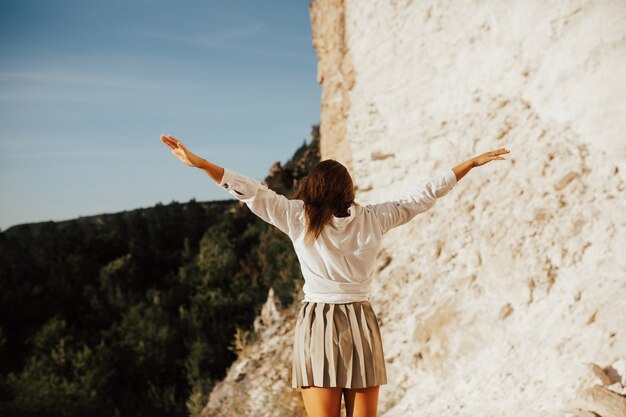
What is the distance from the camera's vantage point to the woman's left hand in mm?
2035

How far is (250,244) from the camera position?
12.8m

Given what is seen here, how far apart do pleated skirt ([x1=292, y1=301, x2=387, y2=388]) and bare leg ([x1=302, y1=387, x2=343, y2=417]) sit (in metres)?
0.03

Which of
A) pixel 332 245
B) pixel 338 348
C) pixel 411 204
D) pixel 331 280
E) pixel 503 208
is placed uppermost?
pixel 503 208

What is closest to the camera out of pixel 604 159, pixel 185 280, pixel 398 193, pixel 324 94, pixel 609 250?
pixel 609 250

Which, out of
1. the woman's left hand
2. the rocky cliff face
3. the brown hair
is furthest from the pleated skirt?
the rocky cliff face

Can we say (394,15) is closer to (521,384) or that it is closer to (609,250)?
(609,250)

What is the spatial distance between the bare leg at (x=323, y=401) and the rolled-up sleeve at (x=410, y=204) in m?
0.64

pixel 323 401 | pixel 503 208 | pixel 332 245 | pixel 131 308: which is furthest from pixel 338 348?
pixel 131 308

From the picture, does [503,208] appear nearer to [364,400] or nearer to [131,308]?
[364,400]

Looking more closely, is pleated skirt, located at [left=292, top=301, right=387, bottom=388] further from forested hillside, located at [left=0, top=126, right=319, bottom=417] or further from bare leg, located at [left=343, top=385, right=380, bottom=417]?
forested hillside, located at [left=0, top=126, right=319, bottom=417]

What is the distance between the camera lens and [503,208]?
17.1 ft

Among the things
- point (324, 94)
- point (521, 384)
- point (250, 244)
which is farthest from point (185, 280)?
point (521, 384)

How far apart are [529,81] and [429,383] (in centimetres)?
298

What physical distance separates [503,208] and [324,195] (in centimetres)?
360
